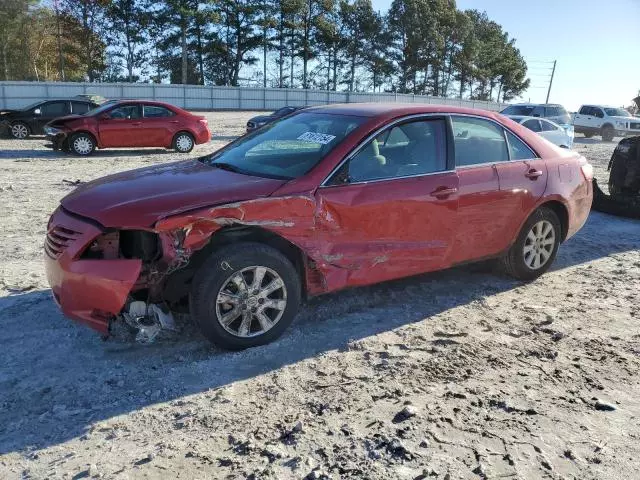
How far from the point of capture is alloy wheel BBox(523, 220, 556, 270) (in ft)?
18.3

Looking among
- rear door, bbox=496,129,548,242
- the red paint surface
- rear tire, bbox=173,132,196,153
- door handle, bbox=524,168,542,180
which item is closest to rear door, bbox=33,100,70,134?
the red paint surface

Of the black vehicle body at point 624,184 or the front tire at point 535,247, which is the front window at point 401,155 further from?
the black vehicle body at point 624,184

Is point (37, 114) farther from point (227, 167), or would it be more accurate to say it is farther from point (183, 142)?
point (227, 167)

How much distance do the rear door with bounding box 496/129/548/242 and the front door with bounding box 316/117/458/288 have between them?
0.67 m

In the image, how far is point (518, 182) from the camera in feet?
17.3

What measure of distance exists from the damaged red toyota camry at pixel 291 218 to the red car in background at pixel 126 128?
11909 mm

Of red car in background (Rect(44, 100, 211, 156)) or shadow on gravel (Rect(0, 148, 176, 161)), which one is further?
red car in background (Rect(44, 100, 211, 156))

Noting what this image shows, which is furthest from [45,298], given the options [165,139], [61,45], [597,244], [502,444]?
[61,45]

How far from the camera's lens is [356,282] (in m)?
4.41

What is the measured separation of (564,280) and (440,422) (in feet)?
10.6

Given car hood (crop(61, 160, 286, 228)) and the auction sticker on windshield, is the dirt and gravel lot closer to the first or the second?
car hood (crop(61, 160, 286, 228))

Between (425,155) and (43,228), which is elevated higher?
(425,155)

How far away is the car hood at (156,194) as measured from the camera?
12.2ft

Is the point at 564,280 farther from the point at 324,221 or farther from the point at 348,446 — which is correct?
the point at 348,446
